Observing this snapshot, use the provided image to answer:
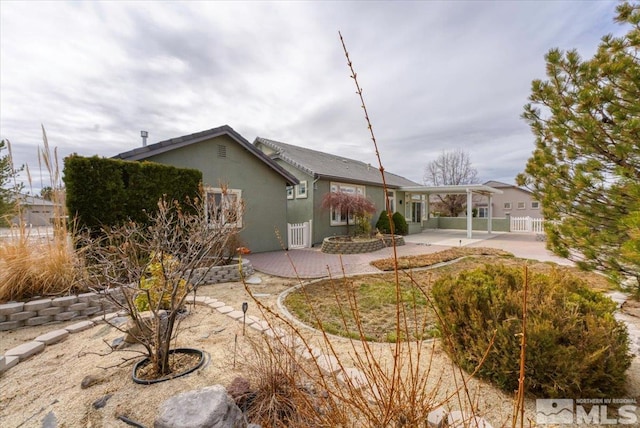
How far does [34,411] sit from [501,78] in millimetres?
9613

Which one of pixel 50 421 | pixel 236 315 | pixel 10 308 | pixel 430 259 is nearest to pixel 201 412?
pixel 50 421

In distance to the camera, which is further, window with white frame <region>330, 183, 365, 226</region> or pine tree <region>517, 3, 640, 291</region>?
window with white frame <region>330, 183, 365, 226</region>

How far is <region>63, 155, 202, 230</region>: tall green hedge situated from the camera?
20.6 feet

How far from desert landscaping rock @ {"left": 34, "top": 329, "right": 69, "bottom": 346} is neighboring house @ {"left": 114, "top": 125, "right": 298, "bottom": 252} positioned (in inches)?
214

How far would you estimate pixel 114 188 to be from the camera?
271 inches

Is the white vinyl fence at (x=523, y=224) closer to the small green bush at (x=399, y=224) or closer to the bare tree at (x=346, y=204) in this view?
the small green bush at (x=399, y=224)

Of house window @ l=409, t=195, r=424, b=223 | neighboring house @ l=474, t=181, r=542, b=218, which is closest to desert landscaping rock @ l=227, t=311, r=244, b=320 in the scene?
house window @ l=409, t=195, r=424, b=223

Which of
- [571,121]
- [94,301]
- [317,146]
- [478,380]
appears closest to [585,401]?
[478,380]

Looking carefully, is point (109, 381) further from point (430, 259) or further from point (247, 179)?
point (247, 179)

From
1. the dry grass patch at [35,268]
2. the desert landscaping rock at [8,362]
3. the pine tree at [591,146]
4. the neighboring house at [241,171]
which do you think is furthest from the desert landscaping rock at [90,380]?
the neighboring house at [241,171]

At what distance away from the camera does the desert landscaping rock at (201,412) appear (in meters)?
1.70

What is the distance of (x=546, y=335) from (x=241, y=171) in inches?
413

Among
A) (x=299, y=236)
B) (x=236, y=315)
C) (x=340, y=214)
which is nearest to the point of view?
(x=236, y=315)

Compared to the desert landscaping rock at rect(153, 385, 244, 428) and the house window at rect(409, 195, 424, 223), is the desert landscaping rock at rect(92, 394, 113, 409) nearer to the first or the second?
the desert landscaping rock at rect(153, 385, 244, 428)
